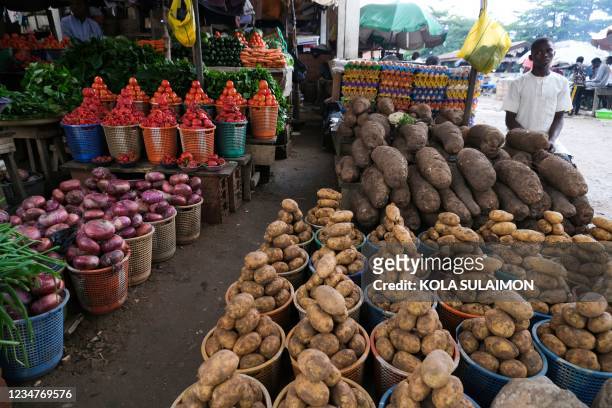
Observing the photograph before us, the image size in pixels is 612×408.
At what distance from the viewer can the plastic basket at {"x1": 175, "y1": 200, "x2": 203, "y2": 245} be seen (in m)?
4.18

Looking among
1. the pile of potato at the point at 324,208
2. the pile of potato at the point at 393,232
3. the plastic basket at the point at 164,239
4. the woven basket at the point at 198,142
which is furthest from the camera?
the woven basket at the point at 198,142

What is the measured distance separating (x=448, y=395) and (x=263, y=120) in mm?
4845

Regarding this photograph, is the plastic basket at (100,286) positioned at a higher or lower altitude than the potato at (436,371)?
lower

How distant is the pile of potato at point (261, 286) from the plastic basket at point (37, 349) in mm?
1152

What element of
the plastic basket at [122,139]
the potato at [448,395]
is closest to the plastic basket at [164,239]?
the plastic basket at [122,139]

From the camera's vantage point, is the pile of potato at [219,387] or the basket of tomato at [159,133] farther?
the basket of tomato at [159,133]

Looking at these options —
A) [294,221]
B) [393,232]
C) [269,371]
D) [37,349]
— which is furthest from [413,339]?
[37,349]

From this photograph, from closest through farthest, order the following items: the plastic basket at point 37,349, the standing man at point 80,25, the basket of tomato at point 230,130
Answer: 1. the plastic basket at point 37,349
2. the basket of tomato at point 230,130
3. the standing man at point 80,25

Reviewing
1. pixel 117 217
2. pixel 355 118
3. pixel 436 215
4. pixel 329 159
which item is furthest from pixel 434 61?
pixel 117 217

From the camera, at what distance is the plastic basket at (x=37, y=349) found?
2305mm

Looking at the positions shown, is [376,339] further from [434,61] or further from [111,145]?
[434,61]

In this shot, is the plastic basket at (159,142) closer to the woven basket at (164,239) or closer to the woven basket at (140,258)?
the woven basket at (164,239)

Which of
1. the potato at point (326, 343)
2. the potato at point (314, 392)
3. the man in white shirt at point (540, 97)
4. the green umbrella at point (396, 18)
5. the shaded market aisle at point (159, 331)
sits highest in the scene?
the green umbrella at point (396, 18)

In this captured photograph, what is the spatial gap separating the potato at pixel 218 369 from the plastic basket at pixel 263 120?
4520 mm
